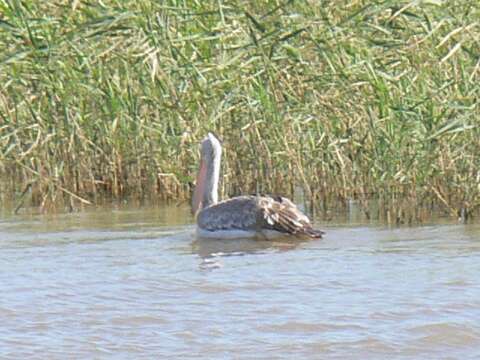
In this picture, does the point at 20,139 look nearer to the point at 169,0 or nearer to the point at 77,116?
the point at 77,116

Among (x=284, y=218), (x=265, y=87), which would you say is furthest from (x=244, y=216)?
(x=265, y=87)

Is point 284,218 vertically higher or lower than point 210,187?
lower

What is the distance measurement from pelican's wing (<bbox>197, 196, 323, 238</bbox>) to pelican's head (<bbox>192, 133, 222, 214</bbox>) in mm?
405

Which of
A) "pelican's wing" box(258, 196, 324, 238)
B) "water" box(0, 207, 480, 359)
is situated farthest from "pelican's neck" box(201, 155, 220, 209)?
"pelican's wing" box(258, 196, 324, 238)

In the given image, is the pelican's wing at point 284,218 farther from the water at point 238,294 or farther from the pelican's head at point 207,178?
the pelican's head at point 207,178

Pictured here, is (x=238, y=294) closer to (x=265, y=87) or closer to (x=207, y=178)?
(x=207, y=178)

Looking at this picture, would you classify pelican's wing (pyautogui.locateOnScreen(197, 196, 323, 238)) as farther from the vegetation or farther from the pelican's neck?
the vegetation

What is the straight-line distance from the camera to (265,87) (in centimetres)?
1063

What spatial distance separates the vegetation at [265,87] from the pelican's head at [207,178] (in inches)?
11.1

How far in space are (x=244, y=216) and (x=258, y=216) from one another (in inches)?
5.2

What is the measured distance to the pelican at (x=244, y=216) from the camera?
9836 mm

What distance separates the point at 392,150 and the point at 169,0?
6.23ft

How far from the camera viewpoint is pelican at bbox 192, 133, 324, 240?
387 inches

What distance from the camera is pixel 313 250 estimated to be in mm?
9406
